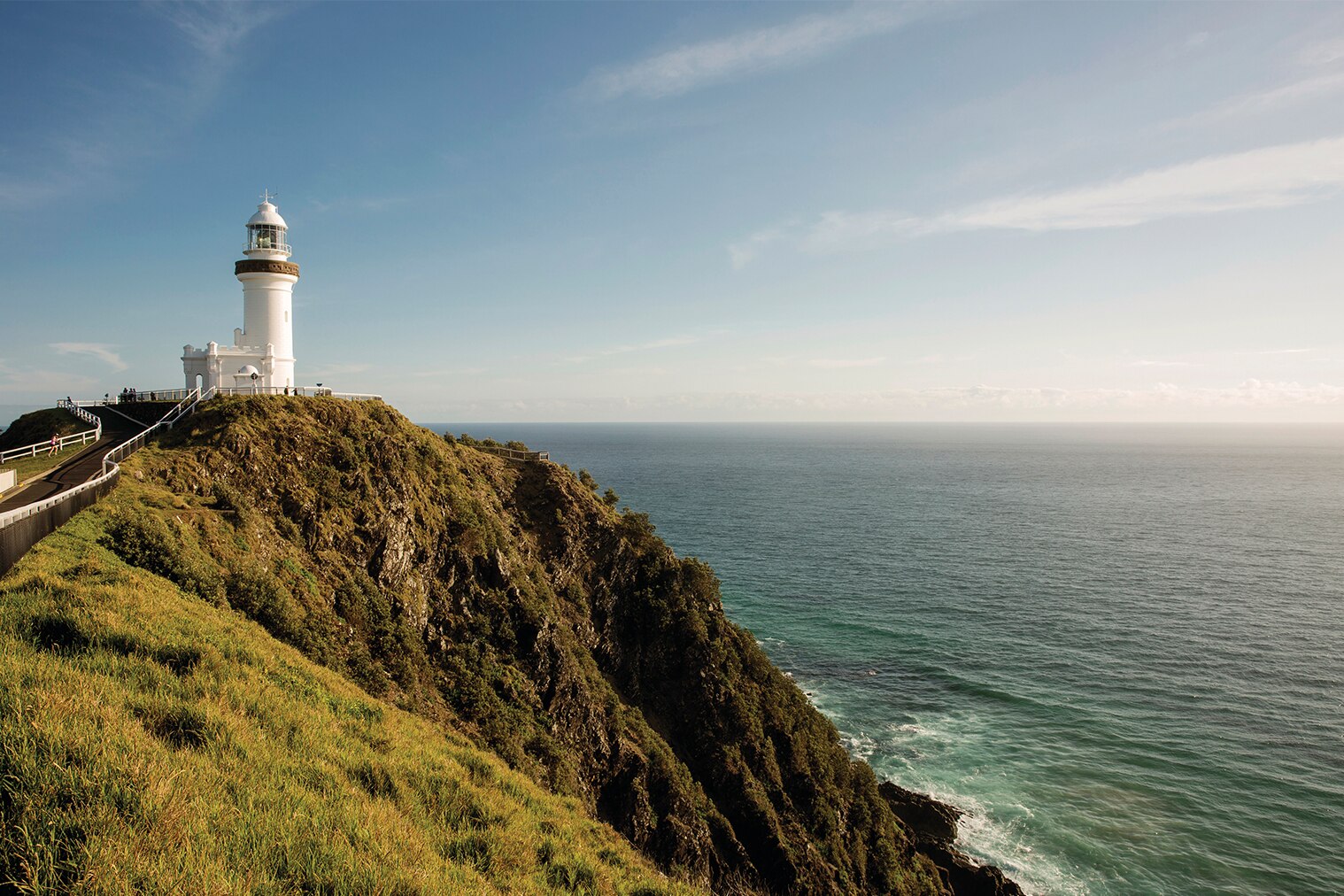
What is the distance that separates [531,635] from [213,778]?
25.8 m

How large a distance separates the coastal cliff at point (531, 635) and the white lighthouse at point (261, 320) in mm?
10227

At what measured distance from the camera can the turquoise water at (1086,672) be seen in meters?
35.7

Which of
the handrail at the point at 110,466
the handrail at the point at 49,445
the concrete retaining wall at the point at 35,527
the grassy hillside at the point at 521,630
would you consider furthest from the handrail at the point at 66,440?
the concrete retaining wall at the point at 35,527

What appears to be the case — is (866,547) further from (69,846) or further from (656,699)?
(69,846)

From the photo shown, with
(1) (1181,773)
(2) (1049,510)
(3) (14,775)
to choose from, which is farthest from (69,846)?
(2) (1049,510)

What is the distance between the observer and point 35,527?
58.7 feet

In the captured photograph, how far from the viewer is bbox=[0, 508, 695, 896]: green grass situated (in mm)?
7121

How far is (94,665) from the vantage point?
36.3 feet

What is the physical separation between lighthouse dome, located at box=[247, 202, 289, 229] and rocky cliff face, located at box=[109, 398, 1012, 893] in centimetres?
1621

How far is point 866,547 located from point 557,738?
2610 inches

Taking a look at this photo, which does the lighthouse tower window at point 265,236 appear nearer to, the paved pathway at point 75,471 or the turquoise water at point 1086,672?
the paved pathway at point 75,471

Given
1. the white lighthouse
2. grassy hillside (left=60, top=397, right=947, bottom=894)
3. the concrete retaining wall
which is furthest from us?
the white lighthouse

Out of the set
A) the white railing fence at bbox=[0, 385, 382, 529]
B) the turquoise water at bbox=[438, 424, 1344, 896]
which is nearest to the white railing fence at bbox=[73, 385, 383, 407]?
the white railing fence at bbox=[0, 385, 382, 529]

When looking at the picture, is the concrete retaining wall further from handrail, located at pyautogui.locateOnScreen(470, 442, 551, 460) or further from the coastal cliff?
handrail, located at pyautogui.locateOnScreen(470, 442, 551, 460)
